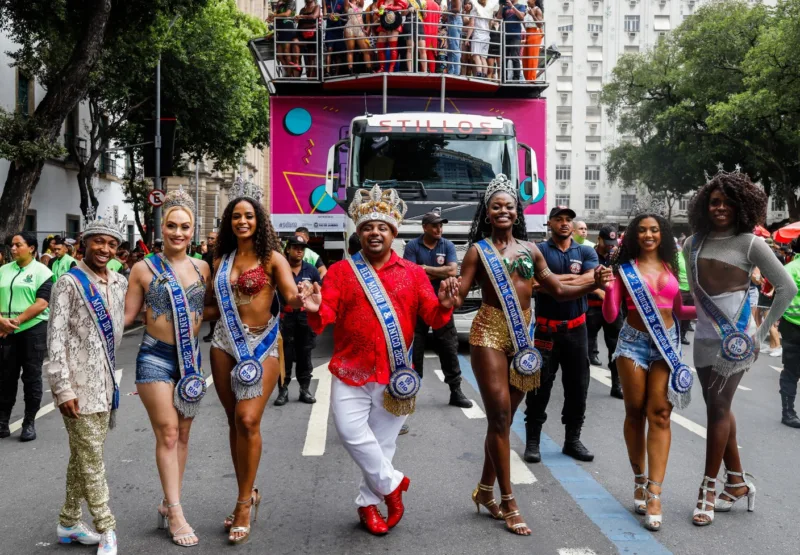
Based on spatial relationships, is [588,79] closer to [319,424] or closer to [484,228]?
[319,424]

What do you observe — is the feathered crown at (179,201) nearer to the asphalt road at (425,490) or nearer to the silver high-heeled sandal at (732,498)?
the asphalt road at (425,490)

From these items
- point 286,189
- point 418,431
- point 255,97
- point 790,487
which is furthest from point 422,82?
point 255,97

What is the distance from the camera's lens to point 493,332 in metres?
4.67

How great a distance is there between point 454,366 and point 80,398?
4.39m

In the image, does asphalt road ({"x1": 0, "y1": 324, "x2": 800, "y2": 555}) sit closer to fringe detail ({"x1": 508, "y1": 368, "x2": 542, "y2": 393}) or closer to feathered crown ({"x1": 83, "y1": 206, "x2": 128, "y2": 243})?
fringe detail ({"x1": 508, "y1": 368, "x2": 542, "y2": 393})

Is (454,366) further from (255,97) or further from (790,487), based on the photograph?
(255,97)

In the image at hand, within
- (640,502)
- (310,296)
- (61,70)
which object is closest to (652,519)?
(640,502)

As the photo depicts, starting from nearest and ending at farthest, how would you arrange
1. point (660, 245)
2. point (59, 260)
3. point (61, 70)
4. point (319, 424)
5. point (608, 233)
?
point (660, 245)
point (319, 424)
point (608, 233)
point (59, 260)
point (61, 70)

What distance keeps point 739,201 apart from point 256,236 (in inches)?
110

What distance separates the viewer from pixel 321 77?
1210 cm

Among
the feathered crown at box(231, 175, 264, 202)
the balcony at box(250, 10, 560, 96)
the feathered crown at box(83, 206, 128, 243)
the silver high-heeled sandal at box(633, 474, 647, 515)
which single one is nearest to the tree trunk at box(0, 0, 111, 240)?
the balcony at box(250, 10, 560, 96)

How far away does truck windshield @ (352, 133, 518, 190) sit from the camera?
36.6 ft

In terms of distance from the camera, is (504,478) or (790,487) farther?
(790,487)

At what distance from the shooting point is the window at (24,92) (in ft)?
75.6
